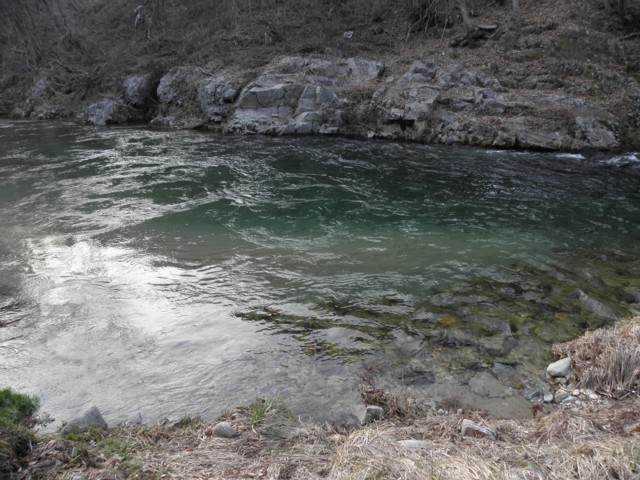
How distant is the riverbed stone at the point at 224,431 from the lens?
3.66m

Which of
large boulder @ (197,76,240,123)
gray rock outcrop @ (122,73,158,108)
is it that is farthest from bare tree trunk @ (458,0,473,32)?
gray rock outcrop @ (122,73,158,108)

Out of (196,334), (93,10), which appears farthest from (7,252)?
(93,10)

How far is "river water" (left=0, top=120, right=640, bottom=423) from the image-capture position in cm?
477

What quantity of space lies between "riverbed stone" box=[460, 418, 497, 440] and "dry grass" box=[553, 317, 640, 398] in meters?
1.43

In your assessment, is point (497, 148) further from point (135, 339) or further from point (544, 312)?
point (135, 339)

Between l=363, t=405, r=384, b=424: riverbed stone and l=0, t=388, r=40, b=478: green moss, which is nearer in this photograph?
l=0, t=388, r=40, b=478: green moss

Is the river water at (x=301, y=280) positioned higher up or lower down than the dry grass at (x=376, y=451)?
lower down

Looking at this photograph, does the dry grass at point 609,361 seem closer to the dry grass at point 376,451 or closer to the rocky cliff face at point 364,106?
the dry grass at point 376,451

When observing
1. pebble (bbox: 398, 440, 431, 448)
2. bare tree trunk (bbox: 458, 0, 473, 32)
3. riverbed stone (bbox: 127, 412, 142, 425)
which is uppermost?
bare tree trunk (bbox: 458, 0, 473, 32)

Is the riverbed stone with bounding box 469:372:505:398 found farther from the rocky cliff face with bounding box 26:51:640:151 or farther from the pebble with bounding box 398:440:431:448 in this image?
the rocky cliff face with bounding box 26:51:640:151

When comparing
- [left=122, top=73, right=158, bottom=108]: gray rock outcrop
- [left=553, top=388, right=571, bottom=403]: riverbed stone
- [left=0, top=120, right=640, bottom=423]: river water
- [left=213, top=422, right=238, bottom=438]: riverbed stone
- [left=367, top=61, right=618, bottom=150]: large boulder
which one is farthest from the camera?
[left=122, top=73, right=158, bottom=108]: gray rock outcrop

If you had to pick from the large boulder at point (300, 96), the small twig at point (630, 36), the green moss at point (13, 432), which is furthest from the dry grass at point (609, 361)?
the small twig at point (630, 36)

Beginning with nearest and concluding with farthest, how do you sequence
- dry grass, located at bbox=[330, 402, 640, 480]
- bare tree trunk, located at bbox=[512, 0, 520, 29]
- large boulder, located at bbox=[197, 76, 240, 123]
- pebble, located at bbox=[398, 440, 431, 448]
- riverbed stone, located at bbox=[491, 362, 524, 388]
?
dry grass, located at bbox=[330, 402, 640, 480] < pebble, located at bbox=[398, 440, 431, 448] < riverbed stone, located at bbox=[491, 362, 524, 388] < large boulder, located at bbox=[197, 76, 240, 123] < bare tree trunk, located at bbox=[512, 0, 520, 29]

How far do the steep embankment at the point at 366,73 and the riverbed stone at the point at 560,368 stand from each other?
12643mm
